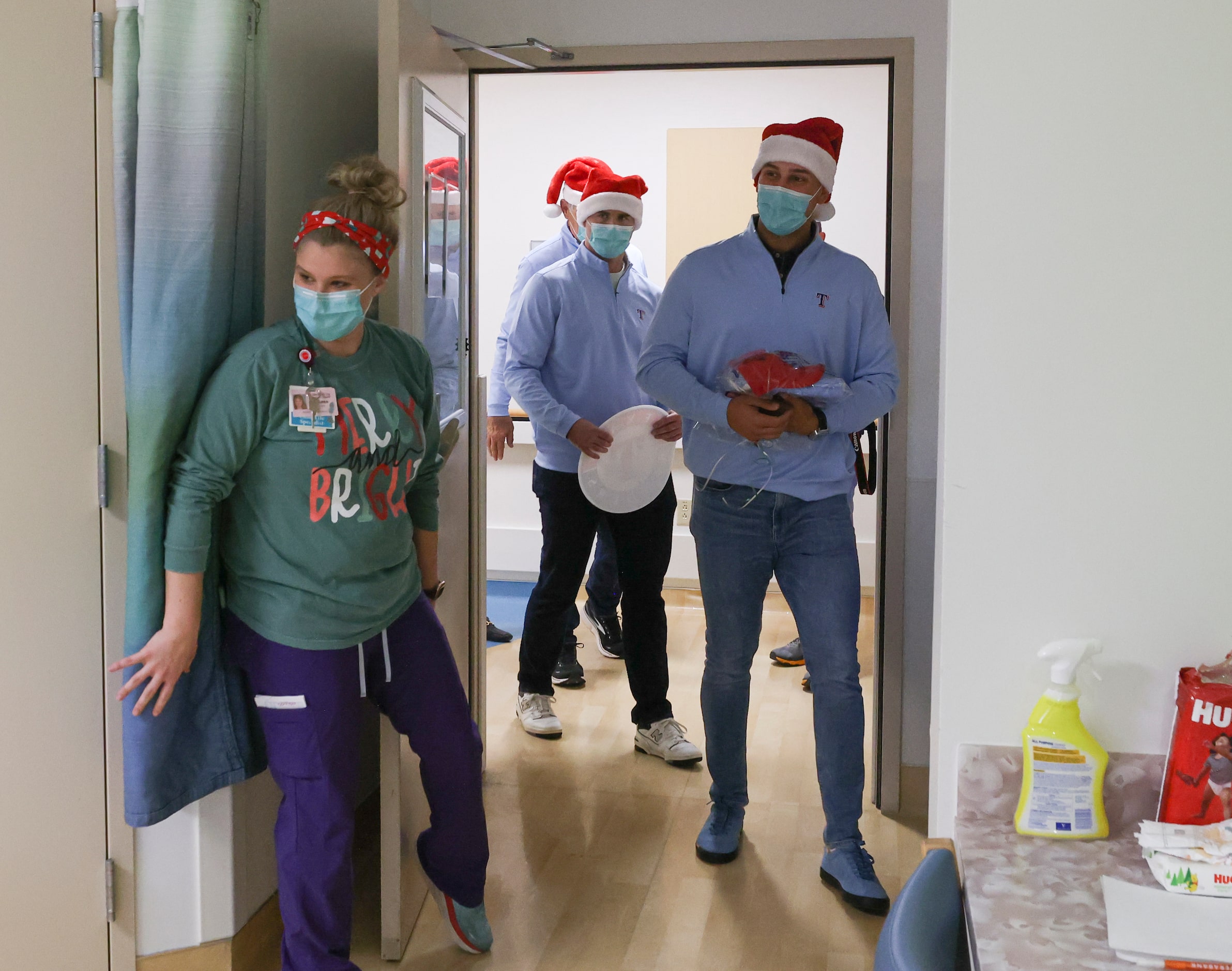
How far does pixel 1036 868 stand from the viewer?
1.16 meters

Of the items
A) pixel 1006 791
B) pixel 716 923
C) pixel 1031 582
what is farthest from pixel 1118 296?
pixel 716 923

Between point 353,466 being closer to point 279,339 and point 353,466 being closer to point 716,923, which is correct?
point 279,339

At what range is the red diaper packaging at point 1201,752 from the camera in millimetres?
1160

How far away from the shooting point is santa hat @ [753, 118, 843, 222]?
240 cm

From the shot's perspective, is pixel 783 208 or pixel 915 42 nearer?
pixel 783 208

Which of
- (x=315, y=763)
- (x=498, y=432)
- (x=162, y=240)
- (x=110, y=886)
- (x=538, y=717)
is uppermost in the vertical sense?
(x=162, y=240)

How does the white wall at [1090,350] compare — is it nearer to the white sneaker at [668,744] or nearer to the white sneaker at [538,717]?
the white sneaker at [668,744]

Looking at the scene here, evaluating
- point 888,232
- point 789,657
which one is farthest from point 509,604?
point 888,232

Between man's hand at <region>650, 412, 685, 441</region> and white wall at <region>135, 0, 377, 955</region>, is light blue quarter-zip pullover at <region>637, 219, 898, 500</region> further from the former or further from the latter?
white wall at <region>135, 0, 377, 955</region>

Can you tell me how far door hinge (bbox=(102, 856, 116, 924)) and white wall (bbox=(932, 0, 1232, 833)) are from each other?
1457mm

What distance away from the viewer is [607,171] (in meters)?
3.38

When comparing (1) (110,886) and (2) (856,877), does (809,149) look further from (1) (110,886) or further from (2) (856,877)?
(1) (110,886)

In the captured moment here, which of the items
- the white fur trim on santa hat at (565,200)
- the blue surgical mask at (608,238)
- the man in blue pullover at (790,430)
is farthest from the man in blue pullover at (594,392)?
the man in blue pullover at (790,430)

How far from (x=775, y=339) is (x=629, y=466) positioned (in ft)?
2.45
